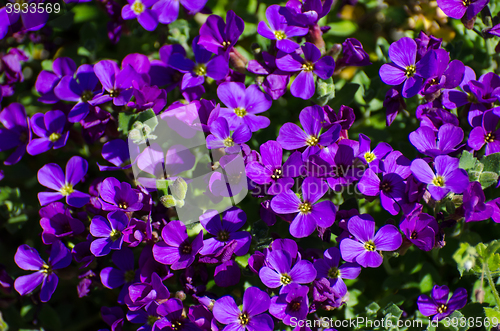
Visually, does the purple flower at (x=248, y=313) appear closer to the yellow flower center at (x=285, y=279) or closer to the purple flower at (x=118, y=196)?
the yellow flower center at (x=285, y=279)

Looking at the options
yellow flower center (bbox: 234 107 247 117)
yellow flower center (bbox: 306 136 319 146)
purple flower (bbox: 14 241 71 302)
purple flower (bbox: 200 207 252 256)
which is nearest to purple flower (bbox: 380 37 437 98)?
yellow flower center (bbox: 306 136 319 146)

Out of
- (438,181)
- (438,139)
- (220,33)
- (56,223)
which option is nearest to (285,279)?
(438,181)

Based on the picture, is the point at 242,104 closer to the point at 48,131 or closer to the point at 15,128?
the point at 48,131

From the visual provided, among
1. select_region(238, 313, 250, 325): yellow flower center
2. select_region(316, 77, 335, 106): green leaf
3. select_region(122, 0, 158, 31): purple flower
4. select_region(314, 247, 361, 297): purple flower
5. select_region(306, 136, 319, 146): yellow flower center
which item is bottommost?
select_region(238, 313, 250, 325): yellow flower center

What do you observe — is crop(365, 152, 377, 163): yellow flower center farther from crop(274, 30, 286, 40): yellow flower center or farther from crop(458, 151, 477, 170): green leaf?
crop(274, 30, 286, 40): yellow flower center

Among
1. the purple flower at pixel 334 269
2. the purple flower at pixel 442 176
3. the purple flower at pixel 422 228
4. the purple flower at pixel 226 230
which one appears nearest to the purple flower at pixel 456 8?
the purple flower at pixel 442 176

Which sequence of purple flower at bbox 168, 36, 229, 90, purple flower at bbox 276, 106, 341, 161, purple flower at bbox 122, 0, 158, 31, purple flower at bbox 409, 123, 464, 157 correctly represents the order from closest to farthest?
1. purple flower at bbox 409, 123, 464, 157
2. purple flower at bbox 276, 106, 341, 161
3. purple flower at bbox 168, 36, 229, 90
4. purple flower at bbox 122, 0, 158, 31
